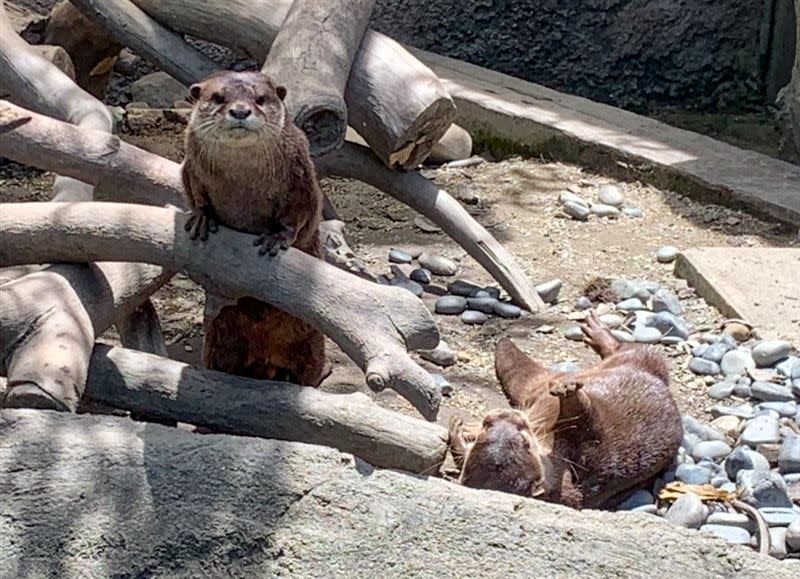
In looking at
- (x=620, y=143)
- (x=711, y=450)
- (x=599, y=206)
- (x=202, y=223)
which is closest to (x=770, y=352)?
(x=711, y=450)

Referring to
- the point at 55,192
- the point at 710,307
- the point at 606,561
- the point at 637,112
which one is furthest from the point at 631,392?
the point at 637,112

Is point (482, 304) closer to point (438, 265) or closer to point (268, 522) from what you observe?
point (438, 265)

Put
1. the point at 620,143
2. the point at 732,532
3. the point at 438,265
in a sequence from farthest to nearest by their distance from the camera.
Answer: the point at 620,143
the point at 438,265
the point at 732,532

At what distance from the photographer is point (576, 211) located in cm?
676

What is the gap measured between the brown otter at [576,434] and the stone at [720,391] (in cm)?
24

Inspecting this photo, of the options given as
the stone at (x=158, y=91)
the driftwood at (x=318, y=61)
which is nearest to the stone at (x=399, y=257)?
the driftwood at (x=318, y=61)

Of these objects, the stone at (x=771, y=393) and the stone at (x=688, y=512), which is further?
the stone at (x=771, y=393)

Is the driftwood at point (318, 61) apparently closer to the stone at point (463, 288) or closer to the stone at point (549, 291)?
the stone at point (463, 288)

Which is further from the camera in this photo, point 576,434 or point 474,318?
point 474,318

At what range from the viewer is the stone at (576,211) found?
6.76m

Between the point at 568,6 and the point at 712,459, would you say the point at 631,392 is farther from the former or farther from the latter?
the point at 568,6

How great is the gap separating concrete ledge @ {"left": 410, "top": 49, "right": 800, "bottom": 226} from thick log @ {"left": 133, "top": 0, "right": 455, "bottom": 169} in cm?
196

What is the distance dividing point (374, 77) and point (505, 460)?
198 centimetres

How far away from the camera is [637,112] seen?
9.29 metres
